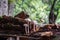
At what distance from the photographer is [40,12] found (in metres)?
15.5

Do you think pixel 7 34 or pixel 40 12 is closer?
pixel 7 34

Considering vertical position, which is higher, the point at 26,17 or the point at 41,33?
the point at 26,17

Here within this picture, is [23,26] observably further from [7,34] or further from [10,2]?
[10,2]

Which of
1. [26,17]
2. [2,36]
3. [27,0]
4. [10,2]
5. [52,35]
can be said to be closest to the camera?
[52,35]

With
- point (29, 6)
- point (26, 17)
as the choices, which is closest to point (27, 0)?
point (29, 6)

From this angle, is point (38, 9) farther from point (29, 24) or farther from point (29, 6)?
point (29, 24)

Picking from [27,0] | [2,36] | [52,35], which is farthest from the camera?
[27,0]

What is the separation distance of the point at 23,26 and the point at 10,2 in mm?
6388

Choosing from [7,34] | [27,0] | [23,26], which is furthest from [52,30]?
[27,0]

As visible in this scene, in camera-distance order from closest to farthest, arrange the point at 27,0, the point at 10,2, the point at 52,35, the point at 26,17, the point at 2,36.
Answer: the point at 52,35
the point at 2,36
the point at 26,17
the point at 10,2
the point at 27,0

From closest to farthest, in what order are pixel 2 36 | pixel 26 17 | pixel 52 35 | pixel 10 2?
pixel 52 35
pixel 2 36
pixel 26 17
pixel 10 2

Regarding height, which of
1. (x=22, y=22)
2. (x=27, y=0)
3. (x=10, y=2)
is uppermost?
(x=27, y=0)

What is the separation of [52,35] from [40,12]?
443 inches

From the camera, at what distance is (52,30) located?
4.52m
